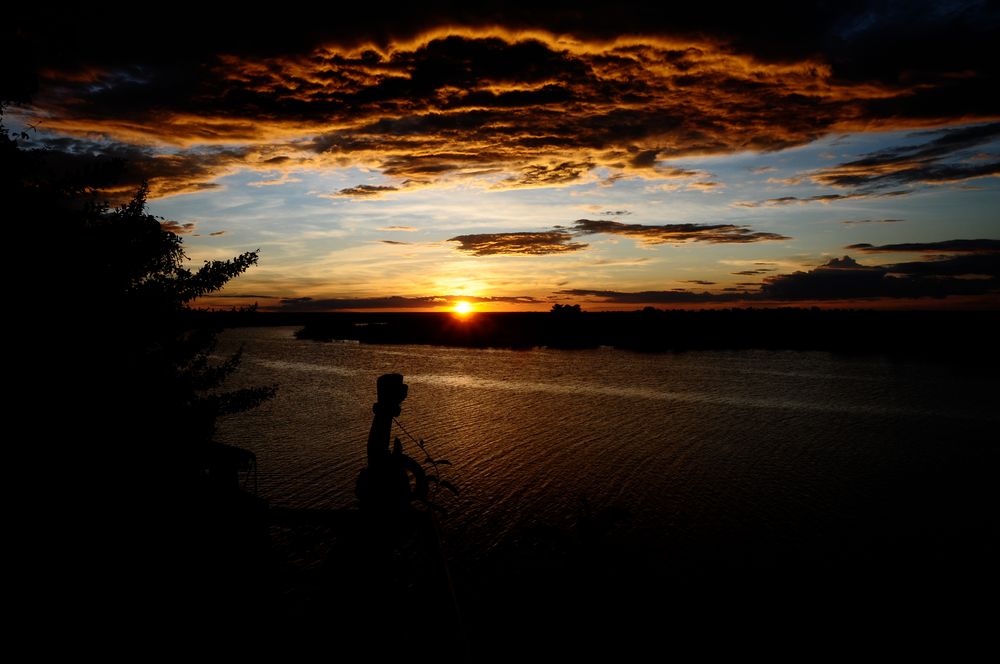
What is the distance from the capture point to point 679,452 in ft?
95.2

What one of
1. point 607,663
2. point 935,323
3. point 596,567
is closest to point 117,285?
point 596,567

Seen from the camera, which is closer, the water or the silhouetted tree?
the water

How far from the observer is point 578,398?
45719 mm

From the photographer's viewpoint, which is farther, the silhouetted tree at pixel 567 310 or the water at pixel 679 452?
the silhouetted tree at pixel 567 310

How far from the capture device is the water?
19.5m

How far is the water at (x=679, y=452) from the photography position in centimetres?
1947

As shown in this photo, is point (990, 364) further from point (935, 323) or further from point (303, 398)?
point (303, 398)

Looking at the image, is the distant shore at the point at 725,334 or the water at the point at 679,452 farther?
the distant shore at the point at 725,334

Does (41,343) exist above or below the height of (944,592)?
above

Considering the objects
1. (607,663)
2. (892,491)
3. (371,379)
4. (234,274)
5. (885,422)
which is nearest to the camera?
(234,274)

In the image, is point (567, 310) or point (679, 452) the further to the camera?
point (567, 310)

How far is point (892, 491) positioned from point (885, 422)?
15654 millimetres

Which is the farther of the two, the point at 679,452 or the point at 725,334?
the point at 725,334

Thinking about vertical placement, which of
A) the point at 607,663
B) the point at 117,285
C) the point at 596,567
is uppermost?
the point at 117,285
